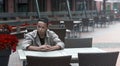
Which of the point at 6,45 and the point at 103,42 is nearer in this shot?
the point at 6,45

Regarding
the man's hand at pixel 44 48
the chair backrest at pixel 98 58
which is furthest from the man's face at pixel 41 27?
the chair backrest at pixel 98 58

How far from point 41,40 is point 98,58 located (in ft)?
6.25

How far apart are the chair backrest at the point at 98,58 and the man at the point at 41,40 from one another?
4.37 feet

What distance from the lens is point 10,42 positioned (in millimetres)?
7113

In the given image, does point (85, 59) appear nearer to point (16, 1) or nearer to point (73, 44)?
point (73, 44)

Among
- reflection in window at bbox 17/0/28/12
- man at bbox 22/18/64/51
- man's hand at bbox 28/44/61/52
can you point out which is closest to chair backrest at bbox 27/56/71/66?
man's hand at bbox 28/44/61/52

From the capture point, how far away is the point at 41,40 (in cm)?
679

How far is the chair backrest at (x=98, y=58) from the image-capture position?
201 inches

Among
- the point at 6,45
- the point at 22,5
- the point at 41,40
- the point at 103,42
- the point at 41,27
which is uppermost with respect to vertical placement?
the point at 22,5

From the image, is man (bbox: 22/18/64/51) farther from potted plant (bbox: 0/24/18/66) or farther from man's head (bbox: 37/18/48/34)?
potted plant (bbox: 0/24/18/66)

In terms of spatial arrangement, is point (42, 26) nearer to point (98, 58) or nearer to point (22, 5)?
point (98, 58)

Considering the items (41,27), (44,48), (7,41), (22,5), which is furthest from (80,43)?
(22,5)

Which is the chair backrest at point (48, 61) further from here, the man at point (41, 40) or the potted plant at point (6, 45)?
the potted plant at point (6, 45)

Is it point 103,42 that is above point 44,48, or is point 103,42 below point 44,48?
below
